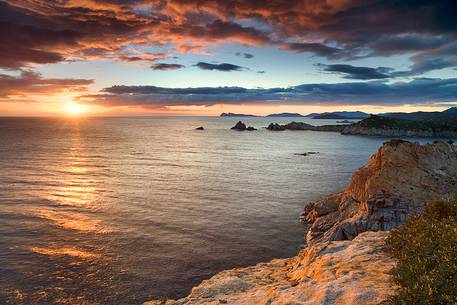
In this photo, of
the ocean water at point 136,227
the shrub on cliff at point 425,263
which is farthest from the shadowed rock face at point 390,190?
the shrub on cliff at point 425,263

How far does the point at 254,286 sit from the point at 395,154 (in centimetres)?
2006

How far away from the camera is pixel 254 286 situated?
13.8 metres

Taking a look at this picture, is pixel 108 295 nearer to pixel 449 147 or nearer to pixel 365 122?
pixel 449 147

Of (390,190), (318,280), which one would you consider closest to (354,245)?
(318,280)

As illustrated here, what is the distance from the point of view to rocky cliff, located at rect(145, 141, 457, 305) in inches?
423

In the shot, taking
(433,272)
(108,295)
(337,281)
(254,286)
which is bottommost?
(108,295)

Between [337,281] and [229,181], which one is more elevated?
[337,281]

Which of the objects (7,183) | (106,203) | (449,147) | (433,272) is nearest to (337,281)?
(433,272)

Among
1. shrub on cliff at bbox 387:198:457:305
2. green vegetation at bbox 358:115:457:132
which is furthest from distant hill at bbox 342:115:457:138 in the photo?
shrub on cliff at bbox 387:198:457:305

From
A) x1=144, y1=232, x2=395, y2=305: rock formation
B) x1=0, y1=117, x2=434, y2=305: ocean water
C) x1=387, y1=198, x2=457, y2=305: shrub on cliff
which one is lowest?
x1=0, y1=117, x2=434, y2=305: ocean water

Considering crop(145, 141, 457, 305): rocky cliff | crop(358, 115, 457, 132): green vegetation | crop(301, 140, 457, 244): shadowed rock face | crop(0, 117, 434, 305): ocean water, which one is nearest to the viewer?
crop(145, 141, 457, 305): rocky cliff

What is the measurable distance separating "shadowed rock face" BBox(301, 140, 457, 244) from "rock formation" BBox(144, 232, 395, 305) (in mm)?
10389

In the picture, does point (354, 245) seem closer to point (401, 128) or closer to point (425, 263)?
point (425, 263)

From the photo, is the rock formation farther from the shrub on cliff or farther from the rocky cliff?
the shrub on cliff
